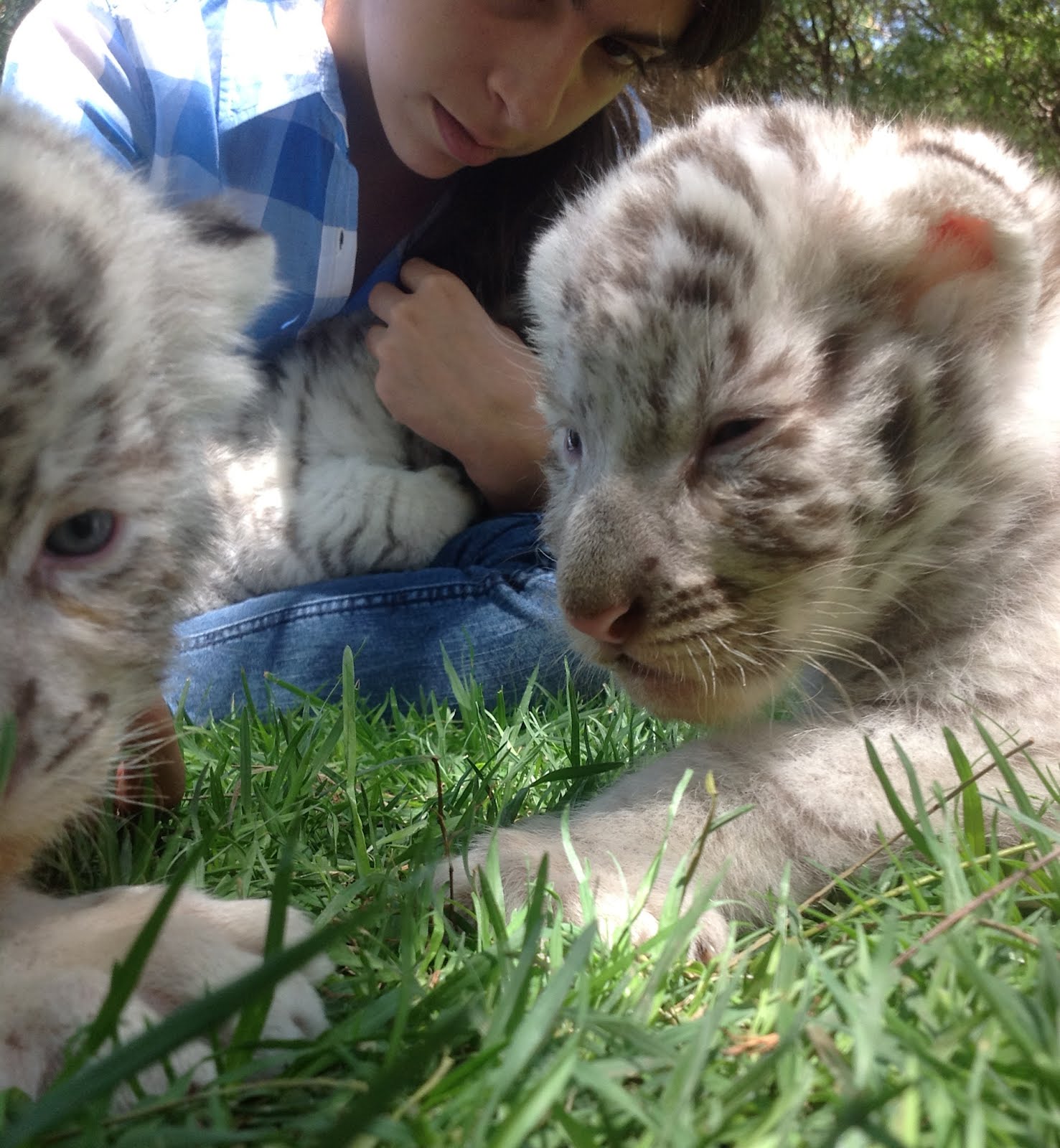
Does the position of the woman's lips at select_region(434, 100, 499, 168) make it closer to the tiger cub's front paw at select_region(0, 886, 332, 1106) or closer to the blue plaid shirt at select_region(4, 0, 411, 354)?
the blue plaid shirt at select_region(4, 0, 411, 354)

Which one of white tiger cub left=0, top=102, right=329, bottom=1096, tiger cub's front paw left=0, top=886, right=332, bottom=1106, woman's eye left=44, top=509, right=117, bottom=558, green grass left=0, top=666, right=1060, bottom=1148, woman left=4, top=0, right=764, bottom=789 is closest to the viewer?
green grass left=0, top=666, right=1060, bottom=1148

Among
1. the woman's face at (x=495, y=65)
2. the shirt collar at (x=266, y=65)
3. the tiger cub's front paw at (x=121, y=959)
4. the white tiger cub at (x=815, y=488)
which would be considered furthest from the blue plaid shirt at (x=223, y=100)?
the tiger cub's front paw at (x=121, y=959)

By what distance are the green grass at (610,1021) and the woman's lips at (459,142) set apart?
6.97ft

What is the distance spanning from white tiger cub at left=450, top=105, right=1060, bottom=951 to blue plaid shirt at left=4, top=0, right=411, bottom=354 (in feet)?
5.42

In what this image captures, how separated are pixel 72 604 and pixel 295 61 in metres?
2.32

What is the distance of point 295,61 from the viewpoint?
3.08 m

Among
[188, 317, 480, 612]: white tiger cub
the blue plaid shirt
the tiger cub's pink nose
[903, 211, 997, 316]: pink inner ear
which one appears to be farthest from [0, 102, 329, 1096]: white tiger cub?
[188, 317, 480, 612]: white tiger cub

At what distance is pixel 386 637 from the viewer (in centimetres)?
304

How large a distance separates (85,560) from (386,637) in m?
1.67

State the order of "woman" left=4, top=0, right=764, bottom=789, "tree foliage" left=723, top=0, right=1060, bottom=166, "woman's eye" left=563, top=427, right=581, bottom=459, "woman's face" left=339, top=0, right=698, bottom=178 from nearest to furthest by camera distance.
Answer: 1. "woman's eye" left=563, top=427, right=581, bottom=459
2. "woman's face" left=339, top=0, right=698, bottom=178
3. "woman" left=4, top=0, right=764, bottom=789
4. "tree foliage" left=723, top=0, right=1060, bottom=166

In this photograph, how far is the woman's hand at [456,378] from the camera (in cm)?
327

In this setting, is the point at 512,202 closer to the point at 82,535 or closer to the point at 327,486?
the point at 327,486

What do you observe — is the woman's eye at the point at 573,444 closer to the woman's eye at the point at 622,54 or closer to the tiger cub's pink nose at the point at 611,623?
the tiger cub's pink nose at the point at 611,623

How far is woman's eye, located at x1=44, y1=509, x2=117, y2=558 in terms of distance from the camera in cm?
136
